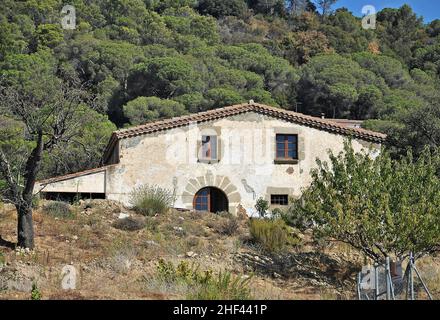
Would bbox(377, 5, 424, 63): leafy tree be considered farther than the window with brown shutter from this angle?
Yes

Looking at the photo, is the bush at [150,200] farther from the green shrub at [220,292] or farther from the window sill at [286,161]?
the green shrub at [220,292]

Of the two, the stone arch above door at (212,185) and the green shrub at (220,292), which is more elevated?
the stone arch above door at (212,185)

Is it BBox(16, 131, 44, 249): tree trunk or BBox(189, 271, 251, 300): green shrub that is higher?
BBox(16, 131, 44, 249): tree trunk

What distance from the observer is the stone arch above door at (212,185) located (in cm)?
2928

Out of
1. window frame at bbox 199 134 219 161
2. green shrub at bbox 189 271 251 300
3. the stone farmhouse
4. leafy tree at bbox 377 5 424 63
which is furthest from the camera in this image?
leafy tree at bbox 377 5 424 63

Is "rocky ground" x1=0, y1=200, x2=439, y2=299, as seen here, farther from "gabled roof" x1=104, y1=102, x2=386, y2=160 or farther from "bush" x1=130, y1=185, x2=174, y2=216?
"gabled roof" x1=104, y1=102, x2=386, y2=160

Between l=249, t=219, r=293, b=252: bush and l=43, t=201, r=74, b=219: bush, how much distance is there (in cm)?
602

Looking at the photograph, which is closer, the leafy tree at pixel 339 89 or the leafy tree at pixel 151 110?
the leafy tree at pixel 151 110

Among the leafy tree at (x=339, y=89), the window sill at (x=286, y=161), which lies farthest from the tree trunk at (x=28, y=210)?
the leafy tree at (x=339, y=89)

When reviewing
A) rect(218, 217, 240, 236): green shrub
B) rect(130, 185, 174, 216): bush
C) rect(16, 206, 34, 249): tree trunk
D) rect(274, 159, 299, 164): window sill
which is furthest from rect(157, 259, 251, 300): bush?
rect(274, 159, 299, 164): window sill

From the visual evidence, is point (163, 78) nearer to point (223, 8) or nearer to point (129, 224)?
point (129, 224)

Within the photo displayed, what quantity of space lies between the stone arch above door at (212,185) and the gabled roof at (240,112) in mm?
2193

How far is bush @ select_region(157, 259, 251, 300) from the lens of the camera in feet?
47.7

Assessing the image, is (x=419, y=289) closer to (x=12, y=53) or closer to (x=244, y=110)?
(x=244, y=110)
